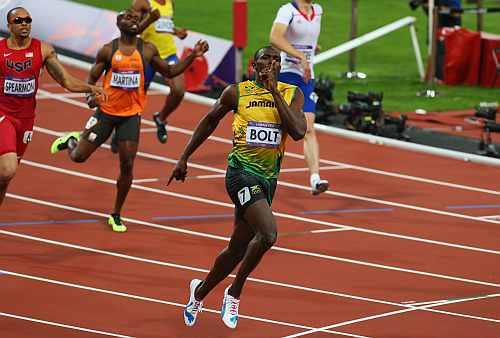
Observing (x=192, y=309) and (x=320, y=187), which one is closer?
(x=192, y=309)

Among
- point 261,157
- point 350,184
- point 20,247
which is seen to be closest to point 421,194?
point 350,184

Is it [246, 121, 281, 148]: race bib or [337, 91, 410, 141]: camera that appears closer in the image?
[246, 121, 281, 148]: race bib

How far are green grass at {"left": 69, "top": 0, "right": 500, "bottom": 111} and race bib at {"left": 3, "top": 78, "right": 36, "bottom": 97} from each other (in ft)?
30.6

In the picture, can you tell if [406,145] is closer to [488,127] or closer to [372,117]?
[372,117]

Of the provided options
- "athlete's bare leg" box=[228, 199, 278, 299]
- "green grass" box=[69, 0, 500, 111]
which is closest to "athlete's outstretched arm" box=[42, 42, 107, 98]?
"athlete's bare leg" box=[228, 199, 278, 299]

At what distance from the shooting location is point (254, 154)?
10.9 meters

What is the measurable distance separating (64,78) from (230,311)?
10.4ft

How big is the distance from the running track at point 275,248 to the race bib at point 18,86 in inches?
60.6

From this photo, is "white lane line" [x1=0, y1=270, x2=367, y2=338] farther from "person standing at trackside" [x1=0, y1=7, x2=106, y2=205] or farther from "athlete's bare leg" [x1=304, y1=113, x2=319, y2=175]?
"athlete's bare leg" [x1=304, y1=113, x2=319, y2=175]

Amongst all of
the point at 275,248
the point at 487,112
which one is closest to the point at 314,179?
the point at 275,248

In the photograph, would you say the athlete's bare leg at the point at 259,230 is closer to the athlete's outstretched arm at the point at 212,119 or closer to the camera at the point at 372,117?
the athlete's outstretched arm at the point at 212,119

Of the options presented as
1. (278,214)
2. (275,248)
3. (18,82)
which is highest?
(18,82)

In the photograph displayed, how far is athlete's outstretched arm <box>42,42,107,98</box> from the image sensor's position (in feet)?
42.8

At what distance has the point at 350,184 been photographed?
17.0 m
